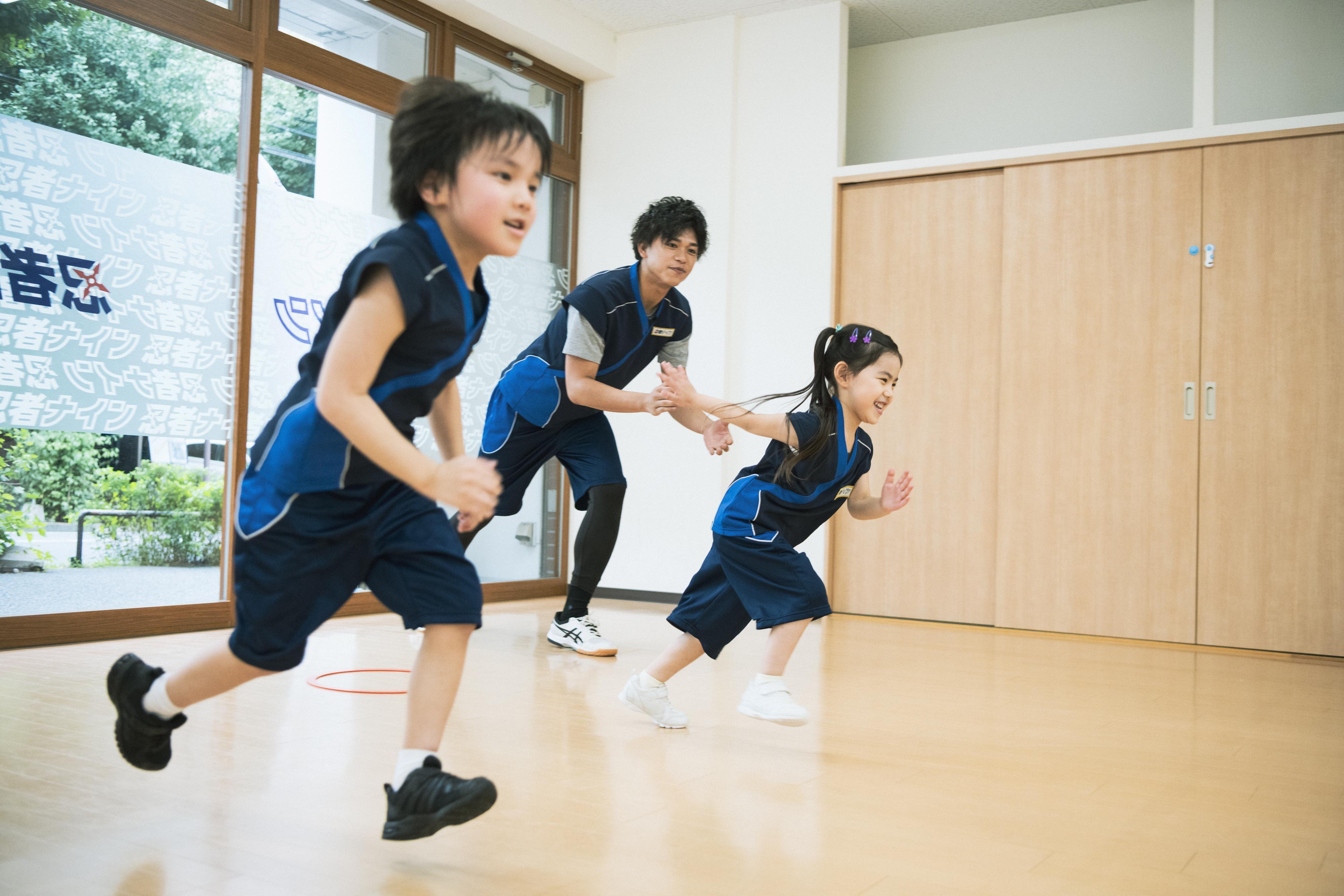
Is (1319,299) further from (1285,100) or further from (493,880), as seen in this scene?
(493,880)

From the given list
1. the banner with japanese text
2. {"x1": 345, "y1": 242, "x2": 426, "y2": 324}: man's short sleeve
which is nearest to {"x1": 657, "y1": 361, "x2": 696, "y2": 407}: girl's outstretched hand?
{"x1": 345, "y1": 242, "x2": 426, "y2": 324}: man's short sleeve

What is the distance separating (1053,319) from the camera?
4504 millimetres

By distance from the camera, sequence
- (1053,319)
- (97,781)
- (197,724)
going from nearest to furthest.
Answer: 1. (97,781)
2. (197,724)
3. (1053,319)

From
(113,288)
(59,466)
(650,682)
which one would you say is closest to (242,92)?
(113,288)

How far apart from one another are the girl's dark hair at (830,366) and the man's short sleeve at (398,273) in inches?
40.9

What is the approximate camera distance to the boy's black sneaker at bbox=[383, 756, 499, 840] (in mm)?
1285

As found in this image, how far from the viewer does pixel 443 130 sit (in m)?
1.32

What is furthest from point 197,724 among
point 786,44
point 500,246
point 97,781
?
point 786,44

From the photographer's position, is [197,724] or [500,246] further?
[197,724]

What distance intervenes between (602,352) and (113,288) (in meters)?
1.65

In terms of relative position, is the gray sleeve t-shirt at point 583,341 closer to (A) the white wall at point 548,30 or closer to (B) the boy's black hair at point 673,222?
(B) the boy's black hair at point 673,222

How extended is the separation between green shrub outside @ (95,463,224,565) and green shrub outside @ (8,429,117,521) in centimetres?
5

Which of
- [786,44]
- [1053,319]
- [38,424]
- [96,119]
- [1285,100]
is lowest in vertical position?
[38,424]

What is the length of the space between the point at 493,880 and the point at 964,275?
13.0 feet
